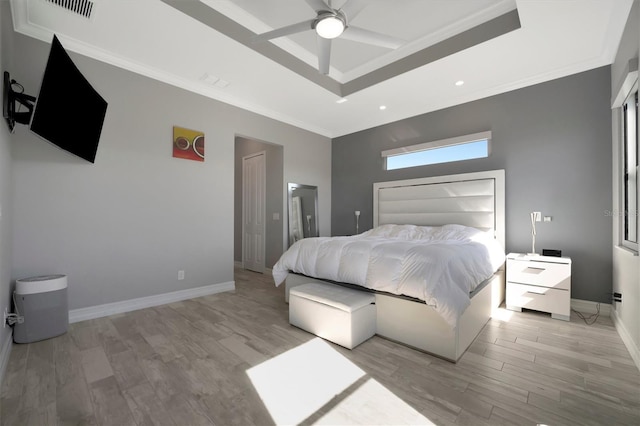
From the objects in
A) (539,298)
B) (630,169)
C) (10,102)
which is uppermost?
(10,102)

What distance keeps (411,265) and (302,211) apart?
3.40 m

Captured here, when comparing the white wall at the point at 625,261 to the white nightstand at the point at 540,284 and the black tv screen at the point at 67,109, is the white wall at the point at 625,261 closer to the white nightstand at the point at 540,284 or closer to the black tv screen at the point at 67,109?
the white nightstand at the point at 540,284

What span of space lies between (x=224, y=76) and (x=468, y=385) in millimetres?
4142

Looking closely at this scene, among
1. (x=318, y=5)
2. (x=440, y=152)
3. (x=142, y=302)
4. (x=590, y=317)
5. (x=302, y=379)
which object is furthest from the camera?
(x=440, y=152)

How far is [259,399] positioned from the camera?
1.68m

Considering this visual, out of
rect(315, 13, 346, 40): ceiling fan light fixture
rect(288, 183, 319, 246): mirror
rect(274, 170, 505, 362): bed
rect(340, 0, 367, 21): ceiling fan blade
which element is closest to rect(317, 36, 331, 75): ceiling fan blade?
Result: rect(315, 13, 346, 40): ceiling fan light fixture

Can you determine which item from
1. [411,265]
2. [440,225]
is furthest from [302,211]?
[411,265]

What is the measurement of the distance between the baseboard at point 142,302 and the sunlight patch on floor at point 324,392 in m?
2.13

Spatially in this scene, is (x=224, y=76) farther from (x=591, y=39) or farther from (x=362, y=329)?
A: (x=591, y=39)

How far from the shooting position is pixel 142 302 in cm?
334

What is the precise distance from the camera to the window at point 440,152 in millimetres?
4148

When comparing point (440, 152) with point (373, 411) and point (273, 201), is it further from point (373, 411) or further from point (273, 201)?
point (373, 411)

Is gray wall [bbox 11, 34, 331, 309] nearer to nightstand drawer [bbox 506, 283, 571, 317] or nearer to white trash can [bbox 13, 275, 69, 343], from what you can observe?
white trash can [bbox 13, 275, 69, 343]

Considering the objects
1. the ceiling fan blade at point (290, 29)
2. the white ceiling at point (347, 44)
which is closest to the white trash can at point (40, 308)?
the white ceiling at point (347, 44)
